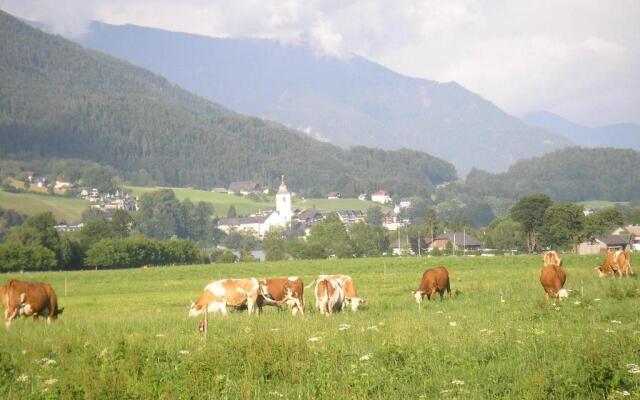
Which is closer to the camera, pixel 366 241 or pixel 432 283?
pixel 432 283

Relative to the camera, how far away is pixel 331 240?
12150 cm

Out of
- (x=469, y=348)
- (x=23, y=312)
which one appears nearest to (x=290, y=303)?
(x=23, y=312)

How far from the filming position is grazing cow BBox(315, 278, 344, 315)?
925 inches

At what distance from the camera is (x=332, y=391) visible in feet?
37.3

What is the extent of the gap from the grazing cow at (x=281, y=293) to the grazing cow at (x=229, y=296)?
0.28m

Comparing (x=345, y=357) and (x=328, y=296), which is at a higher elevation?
(x=328, y=296)

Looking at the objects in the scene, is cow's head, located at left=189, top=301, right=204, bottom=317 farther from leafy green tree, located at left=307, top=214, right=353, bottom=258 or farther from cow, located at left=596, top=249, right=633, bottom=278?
leafy green tree, located at left=307, top=214, right=353, bottom=258

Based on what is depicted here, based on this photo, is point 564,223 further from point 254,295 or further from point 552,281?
point 254,295

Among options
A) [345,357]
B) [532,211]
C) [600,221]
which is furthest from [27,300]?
[532,211]

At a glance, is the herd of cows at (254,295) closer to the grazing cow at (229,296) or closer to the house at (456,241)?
the grazing cow at (229,296)

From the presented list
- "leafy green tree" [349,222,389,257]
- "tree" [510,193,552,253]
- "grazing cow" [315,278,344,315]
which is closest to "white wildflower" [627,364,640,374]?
"grazing cow" [315,278,344,315]

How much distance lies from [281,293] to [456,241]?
107863mm

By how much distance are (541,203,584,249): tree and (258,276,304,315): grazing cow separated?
7792 centimetres

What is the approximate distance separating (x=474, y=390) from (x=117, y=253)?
7889cm
